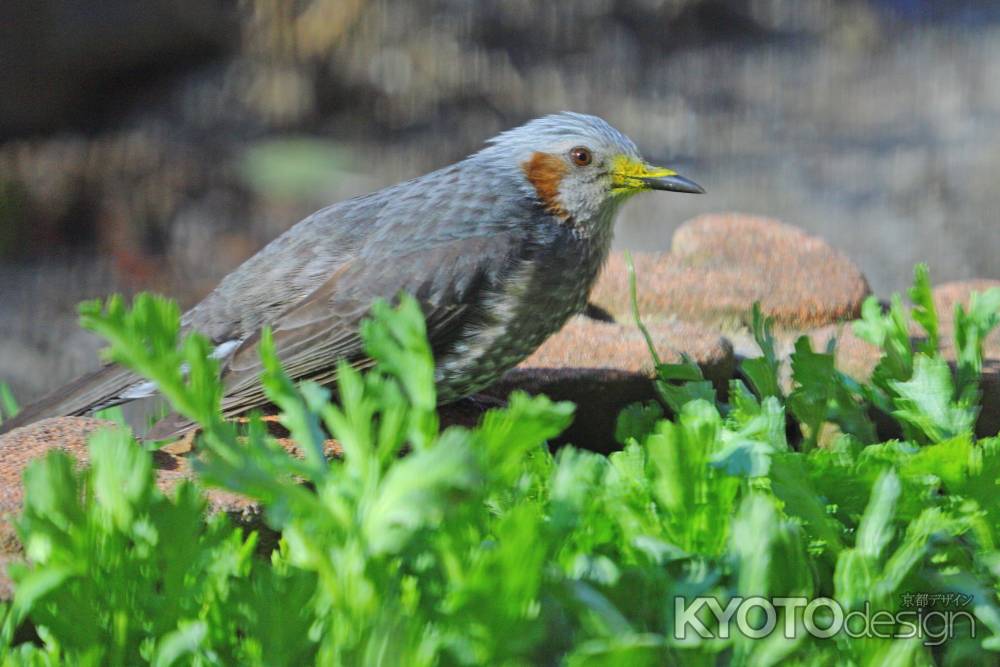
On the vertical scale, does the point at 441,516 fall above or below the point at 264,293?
above

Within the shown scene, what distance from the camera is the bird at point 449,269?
3262 mm

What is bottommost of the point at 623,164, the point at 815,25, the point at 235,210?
the point at 235,210

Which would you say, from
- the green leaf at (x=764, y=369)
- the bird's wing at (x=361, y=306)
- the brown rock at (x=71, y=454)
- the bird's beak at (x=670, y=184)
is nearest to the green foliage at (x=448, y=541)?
the brown rock at (x=71, y=454)

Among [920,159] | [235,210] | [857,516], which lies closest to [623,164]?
[857,516]

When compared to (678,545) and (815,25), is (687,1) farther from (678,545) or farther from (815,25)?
(678,545)

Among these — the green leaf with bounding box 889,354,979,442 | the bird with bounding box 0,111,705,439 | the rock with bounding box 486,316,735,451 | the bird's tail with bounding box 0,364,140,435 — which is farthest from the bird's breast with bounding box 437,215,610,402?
the green leaf with bounding box 889,354,979,442

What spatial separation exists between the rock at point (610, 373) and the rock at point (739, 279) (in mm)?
322

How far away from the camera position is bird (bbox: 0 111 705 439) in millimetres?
3262

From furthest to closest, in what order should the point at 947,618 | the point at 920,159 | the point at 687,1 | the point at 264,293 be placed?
the point at 687,1 < the point at 920,159 < the point at 264,293 < the point at 947,618

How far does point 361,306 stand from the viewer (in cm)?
324

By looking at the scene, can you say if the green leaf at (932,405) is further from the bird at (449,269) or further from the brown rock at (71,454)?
the brown rock at (71,454)

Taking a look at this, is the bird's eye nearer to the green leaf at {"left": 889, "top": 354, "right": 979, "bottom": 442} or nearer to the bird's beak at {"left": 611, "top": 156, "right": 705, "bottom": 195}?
the bird's beak at {"left": 611, "top": 156, "right": 705, "bottom": 195}

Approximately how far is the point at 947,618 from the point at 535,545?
0.79 m

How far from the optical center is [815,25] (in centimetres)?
916
